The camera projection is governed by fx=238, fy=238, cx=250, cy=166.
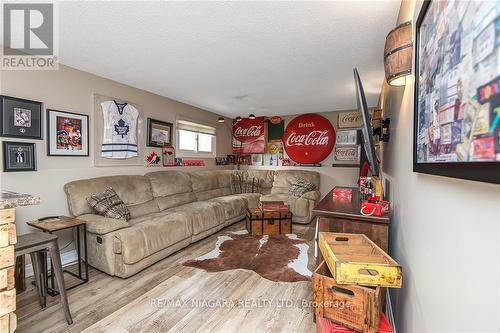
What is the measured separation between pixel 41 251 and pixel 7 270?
68cm

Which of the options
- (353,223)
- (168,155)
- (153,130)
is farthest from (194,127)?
(353,223)

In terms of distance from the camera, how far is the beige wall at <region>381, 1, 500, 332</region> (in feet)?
1.82

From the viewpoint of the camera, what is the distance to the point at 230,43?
7.51ft

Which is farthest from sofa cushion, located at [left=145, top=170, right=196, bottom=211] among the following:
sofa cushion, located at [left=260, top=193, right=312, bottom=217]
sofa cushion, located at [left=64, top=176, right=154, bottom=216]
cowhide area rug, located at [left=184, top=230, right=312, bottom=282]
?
sofa cushion, located at [left=260, top=193, right=312, bottom=217]

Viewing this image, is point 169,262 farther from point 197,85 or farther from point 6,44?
point 6,44

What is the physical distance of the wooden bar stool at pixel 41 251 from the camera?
67.3 inches

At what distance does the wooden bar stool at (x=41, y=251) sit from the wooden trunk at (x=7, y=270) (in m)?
0.34

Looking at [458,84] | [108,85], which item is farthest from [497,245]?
[108,85]

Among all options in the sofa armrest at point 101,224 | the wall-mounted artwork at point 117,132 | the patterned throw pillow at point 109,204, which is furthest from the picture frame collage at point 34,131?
the sofa armrest at point 101,224

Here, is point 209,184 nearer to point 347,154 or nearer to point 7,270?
point 347,154

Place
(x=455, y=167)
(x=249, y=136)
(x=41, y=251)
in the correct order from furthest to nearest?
(x=249, y=136) < (x=41, y=251) < (x=455, y=167)

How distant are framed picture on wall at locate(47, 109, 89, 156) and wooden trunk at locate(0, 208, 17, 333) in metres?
1.78

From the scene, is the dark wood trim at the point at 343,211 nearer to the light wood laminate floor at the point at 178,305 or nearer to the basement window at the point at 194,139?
the light wood laminate floor at the point at 178,305

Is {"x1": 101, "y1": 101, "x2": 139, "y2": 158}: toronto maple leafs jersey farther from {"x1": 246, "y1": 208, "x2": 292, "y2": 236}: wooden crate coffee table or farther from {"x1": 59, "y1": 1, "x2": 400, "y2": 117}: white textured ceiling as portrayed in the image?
{"x1": 246, "y1": 208, "x2": 292, "y2": 236}: wooden crate coffee table
